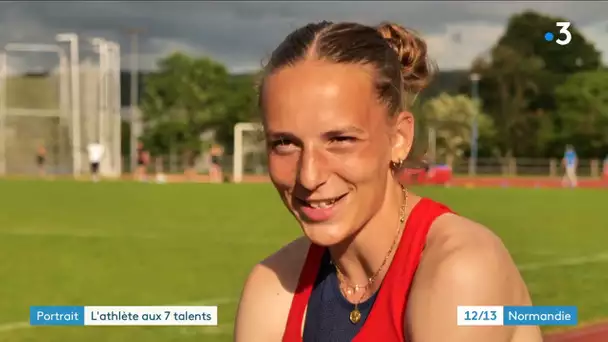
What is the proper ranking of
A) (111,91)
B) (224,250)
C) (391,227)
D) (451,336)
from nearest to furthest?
(451,336) < (391,227) < (224,250) < (111,91)

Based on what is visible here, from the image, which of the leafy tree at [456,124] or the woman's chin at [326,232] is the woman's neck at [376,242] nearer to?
the woman's chin at [326,232]

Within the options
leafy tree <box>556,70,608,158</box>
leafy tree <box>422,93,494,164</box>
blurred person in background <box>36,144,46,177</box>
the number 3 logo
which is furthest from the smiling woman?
leafy tree <box>422,93,494,164</box>

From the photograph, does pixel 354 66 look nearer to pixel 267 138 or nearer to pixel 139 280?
pixel 267 138

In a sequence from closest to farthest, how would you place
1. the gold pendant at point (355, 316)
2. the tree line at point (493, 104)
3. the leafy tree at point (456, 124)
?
the gold pendant at point (355, 316)
the tree line at point (493, 104)
the leafy tree at point (456, 124)

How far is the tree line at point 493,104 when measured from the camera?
4934 centimetres

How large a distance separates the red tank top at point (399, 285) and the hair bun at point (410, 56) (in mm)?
294

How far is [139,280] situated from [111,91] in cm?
3898

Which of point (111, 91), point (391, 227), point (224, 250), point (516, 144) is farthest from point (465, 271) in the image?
point (516, 144)

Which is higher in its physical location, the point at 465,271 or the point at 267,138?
the point at 267,138

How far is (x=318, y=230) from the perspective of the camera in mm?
2033

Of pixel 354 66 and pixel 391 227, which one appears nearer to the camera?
pixel 354 66

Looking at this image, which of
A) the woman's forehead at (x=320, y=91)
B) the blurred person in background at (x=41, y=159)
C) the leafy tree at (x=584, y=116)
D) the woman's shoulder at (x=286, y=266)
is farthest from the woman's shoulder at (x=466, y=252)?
the leafy tree at (x=584, y=116)

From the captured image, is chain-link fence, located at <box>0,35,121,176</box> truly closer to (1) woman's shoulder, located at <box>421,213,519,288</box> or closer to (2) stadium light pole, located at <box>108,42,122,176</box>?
(2) stadium light pole, located at <box>108,42,122,176</box>

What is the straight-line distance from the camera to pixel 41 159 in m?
43.0
